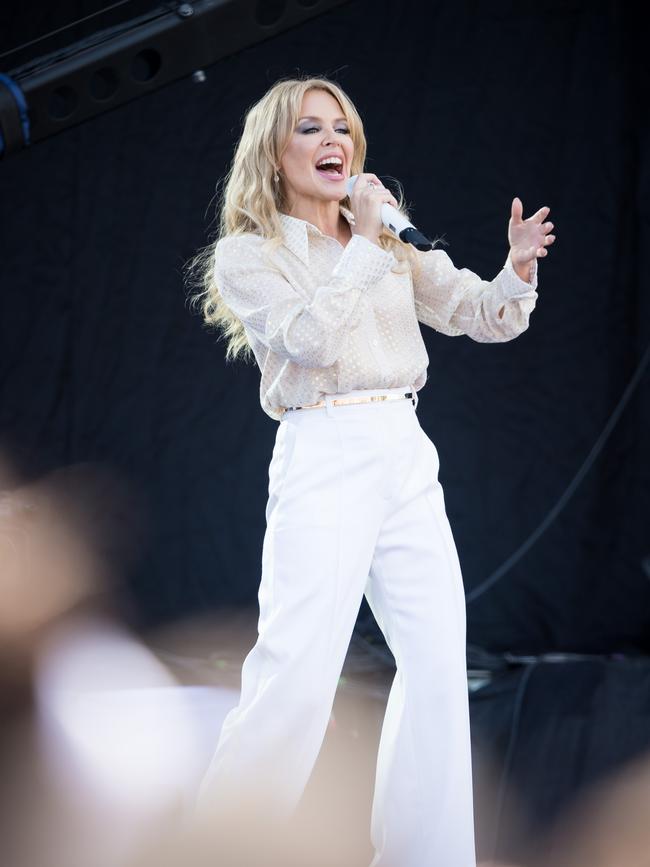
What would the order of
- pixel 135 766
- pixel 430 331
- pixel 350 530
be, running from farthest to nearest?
pixel 430 331
pixel 135 766
pixel 350 530

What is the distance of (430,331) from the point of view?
369 centimetres

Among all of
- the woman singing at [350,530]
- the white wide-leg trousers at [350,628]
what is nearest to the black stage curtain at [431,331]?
the woman singing at [350,530]

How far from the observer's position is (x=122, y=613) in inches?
140

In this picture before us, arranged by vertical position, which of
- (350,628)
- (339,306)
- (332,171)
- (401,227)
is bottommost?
(350,628)

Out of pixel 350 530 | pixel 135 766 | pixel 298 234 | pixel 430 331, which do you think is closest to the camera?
pixel 350 530

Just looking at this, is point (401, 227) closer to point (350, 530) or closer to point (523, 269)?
point (523, 269)

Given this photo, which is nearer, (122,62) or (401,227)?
(401,227)

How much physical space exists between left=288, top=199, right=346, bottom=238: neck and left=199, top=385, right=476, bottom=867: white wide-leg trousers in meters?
0.36

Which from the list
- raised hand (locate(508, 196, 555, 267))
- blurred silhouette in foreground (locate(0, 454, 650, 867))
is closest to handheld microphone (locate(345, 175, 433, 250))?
raised hand (locate(508, 196, 555, 267))

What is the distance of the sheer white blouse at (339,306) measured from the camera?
5.92ft

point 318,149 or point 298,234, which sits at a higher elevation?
point 318,149

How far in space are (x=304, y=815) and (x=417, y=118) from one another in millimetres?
2201

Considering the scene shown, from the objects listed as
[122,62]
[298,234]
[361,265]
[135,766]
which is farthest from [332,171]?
[135,766]

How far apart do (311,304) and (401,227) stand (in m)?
0.19
